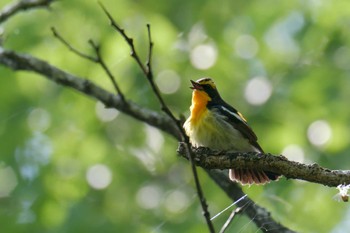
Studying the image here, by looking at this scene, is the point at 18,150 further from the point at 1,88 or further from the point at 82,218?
the point at 82,218

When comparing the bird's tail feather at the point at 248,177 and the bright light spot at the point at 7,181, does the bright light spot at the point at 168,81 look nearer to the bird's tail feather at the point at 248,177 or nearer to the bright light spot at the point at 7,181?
the bright light spot at the point at 7,181

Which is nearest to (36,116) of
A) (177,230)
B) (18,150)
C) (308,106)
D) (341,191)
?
(18,150)

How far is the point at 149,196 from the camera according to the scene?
28.8ft

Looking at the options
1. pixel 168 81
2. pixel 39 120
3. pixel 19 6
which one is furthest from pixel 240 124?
pixel 39 120

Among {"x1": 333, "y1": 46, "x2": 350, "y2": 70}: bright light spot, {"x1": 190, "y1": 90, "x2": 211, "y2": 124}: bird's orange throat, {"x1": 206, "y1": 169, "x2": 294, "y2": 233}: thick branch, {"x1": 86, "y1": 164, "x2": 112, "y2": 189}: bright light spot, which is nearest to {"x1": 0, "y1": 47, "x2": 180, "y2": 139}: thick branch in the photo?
{"x1": 190, "y1": 90, "x2": 211, "y2": 124}: bird's orange throat

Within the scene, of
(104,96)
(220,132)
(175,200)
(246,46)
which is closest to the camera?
(220,132)

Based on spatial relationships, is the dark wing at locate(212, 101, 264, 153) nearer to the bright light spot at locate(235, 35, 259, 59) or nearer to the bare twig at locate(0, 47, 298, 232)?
the bare twig at locate(0, 47, 298, 232)

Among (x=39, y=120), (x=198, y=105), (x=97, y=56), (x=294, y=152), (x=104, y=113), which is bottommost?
(x=97, y=56)

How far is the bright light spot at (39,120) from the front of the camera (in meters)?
8.64

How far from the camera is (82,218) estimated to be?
23.8 feet

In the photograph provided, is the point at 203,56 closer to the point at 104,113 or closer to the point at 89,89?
the point at 104,113

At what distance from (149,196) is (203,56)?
73.3 inches

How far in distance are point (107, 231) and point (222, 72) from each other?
275cm

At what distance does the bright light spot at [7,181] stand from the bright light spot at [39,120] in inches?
23.4
